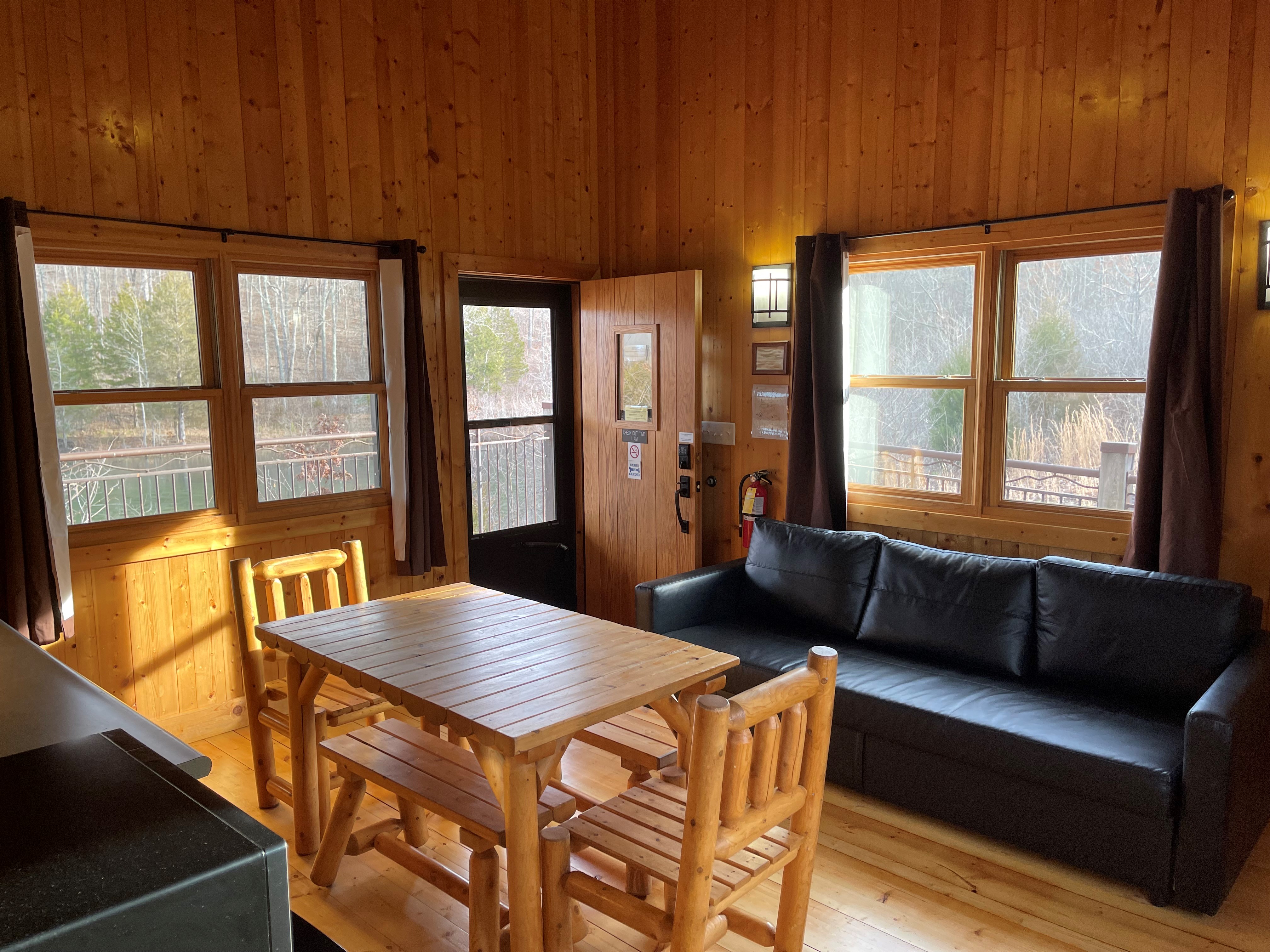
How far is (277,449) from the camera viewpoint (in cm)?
421

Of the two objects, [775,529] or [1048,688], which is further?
[775,529]

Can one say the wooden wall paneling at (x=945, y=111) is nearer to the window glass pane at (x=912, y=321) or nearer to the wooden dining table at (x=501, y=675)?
the window glass pane at (x=912, y=321)

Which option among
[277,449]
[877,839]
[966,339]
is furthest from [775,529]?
[277,449]

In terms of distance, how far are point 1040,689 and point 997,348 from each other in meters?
1.44

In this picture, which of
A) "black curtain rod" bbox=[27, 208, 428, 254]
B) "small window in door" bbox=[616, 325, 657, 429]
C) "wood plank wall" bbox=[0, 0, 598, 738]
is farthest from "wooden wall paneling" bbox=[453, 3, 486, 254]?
"small window in door" bbox=[616, 325, 657, 429]

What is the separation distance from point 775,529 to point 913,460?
0.70m

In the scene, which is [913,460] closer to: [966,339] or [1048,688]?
[966,339]

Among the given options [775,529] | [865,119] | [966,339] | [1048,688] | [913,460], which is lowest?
[1048,688]

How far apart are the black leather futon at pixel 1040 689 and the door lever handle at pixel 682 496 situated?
0.64m

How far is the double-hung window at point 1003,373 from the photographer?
370 centimetres

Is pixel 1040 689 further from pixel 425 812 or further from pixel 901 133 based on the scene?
pixel 901 133

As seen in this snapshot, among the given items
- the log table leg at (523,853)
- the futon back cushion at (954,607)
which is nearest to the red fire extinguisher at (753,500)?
the futon back cushion at (954,607)

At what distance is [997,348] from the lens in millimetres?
3992

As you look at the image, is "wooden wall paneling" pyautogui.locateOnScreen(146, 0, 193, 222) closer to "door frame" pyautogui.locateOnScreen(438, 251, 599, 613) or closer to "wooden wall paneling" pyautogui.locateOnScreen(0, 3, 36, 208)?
"wooden wall paneling" pyautogui.locateOnScreen(0, 3, 36, 208)
